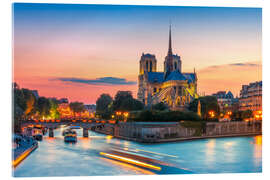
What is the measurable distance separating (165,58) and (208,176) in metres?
52.3

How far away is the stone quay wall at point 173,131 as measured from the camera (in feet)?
92.4

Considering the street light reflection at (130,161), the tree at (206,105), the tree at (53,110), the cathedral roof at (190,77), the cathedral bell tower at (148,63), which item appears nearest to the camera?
the street light reflection at (130,161)

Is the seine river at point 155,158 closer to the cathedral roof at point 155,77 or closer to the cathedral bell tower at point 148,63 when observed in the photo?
the cathedral roof at point 155,77

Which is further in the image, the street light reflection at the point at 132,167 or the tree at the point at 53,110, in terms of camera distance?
the tree at the point at 53,110

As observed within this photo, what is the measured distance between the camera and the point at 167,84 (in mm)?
58875

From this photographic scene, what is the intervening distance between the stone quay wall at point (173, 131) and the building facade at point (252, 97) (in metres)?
7.37

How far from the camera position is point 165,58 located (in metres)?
65.8

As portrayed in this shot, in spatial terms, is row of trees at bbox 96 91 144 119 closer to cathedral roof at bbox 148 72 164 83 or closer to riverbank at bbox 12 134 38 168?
cathedral roof at bbox 148 72 164 83

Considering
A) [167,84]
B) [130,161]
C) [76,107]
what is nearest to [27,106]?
[130,161]

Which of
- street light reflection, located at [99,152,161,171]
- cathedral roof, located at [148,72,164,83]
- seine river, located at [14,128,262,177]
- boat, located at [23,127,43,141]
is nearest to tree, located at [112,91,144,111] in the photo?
boat, located at [23,127,43,141]

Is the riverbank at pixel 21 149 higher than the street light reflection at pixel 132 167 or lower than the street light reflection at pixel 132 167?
higher

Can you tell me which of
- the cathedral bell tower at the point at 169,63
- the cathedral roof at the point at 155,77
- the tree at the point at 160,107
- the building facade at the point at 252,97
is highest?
the cathedral bell tower at the point at 169,63

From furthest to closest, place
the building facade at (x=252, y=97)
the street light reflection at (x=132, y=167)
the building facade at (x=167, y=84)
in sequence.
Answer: the building facade at (x=167, y=84)
the building facade at (x=252, y=97)
the street light reflection at (x=132, y=167)

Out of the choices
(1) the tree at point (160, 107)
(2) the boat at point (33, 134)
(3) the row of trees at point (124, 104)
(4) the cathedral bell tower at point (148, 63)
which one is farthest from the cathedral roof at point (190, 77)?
(2) the boat at point (33, 134)
